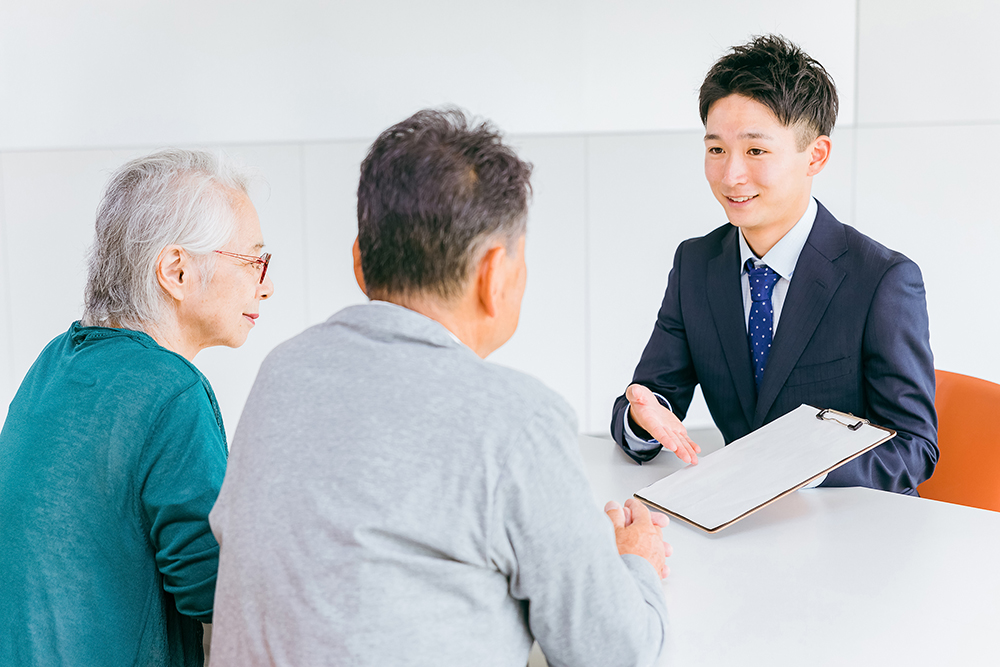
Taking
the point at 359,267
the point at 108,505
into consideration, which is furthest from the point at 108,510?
the point at 359,267

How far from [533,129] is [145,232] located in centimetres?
232

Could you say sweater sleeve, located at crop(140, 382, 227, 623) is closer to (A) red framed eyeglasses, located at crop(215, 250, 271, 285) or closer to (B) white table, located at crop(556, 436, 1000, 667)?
(A) red framed eyeglasses, located at crop(215, 250, 271, 285)

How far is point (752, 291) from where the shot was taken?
6.15 feet

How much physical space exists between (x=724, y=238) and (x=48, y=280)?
2530 millimetres

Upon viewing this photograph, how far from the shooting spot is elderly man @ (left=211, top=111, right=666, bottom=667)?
2.72ft

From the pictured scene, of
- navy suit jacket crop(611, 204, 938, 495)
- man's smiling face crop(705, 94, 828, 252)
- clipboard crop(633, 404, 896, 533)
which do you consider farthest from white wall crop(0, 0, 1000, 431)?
clipboard crop(633, 404, 896, 533)

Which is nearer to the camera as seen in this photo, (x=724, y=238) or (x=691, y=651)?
(x=691, y=651)

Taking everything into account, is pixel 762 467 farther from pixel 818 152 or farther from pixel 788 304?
pixel 818 152

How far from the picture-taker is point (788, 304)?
1781mm

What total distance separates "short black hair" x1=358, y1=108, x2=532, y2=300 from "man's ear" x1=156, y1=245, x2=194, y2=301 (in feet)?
1.73

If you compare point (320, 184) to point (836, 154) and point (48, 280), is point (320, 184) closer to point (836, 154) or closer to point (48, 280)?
point (48, 280)

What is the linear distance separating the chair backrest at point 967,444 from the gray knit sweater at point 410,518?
49.3 inches

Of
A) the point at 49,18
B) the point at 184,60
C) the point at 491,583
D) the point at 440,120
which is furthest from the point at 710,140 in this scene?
the point at 49,18

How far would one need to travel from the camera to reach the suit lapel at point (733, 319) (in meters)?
1.87
